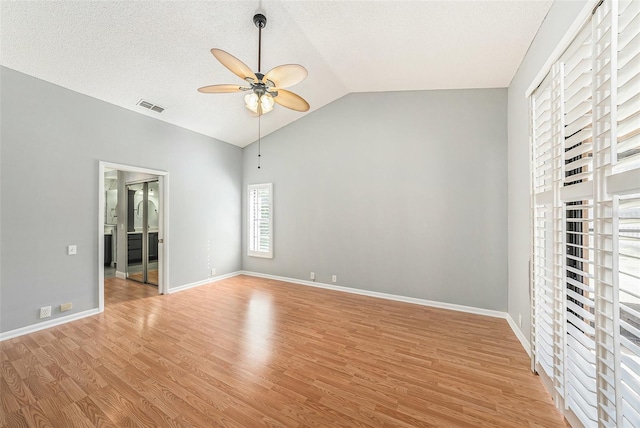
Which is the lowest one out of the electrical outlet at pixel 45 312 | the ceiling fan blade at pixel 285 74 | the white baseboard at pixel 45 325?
the white baseboard at pixel 45 325

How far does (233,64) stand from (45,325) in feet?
12.7

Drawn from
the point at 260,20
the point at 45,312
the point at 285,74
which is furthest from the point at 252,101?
the point at 45,312

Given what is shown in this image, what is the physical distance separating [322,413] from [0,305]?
3.75 m

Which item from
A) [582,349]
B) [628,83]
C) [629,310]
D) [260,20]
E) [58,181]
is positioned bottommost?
[582,349]

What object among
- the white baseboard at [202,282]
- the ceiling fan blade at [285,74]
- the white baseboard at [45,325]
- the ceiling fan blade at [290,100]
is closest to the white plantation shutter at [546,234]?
the ceiling fan blade at [285,74]

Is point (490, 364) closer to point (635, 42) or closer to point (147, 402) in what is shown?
point (635, 42)

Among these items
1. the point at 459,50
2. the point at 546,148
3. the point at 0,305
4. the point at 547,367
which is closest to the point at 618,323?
the point at 547,367

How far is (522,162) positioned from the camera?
2.59 meters

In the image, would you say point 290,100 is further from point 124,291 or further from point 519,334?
point 124,291

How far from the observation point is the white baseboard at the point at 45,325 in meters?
2.69

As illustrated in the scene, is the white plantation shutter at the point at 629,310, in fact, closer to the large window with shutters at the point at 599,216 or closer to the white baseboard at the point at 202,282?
the large window with shutters at the point at 599,216

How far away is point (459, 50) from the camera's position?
266 cm

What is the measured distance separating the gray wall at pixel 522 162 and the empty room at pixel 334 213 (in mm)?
39

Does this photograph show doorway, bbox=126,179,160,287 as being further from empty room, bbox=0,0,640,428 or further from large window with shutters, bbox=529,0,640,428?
large window with shutters, bbox=529,0,640,428
